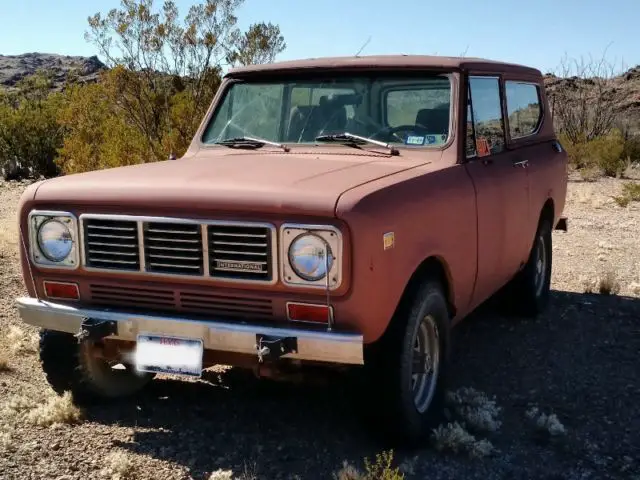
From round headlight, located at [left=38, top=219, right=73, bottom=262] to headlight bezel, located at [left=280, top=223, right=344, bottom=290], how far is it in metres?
1.07

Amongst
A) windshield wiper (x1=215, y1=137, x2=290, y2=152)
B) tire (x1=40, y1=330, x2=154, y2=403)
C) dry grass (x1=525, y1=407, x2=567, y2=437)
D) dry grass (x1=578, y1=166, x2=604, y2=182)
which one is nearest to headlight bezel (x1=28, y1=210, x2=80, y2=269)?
tire (x1=40, y1=330, x2=154, y2=403)

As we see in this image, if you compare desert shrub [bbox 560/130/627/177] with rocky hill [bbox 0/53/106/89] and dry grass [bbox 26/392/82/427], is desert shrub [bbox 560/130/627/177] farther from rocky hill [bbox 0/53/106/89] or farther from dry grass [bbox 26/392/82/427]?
rocky hill [bbox 0/53/106/89]

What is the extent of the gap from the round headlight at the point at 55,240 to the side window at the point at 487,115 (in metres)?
2.26

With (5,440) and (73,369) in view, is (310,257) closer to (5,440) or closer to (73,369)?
(73,369)

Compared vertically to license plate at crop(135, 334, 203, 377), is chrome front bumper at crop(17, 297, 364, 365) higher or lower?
higher

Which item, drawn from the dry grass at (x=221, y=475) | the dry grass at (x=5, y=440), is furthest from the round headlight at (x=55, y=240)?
the dry grass at (x=221, y=475)

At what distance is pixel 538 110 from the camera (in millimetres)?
6023

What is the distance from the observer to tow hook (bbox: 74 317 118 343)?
3334 mm

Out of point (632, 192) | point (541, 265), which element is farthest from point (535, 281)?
point (632, 192)

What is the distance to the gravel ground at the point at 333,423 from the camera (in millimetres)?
3473

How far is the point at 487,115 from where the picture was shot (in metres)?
4.66

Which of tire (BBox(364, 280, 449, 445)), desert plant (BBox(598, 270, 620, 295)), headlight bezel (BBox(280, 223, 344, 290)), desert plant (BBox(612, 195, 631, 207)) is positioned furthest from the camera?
desert plant (BBox(612, 195, 631, 207))

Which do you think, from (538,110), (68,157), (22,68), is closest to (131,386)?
(538,110)

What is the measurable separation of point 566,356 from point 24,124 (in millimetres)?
14595
